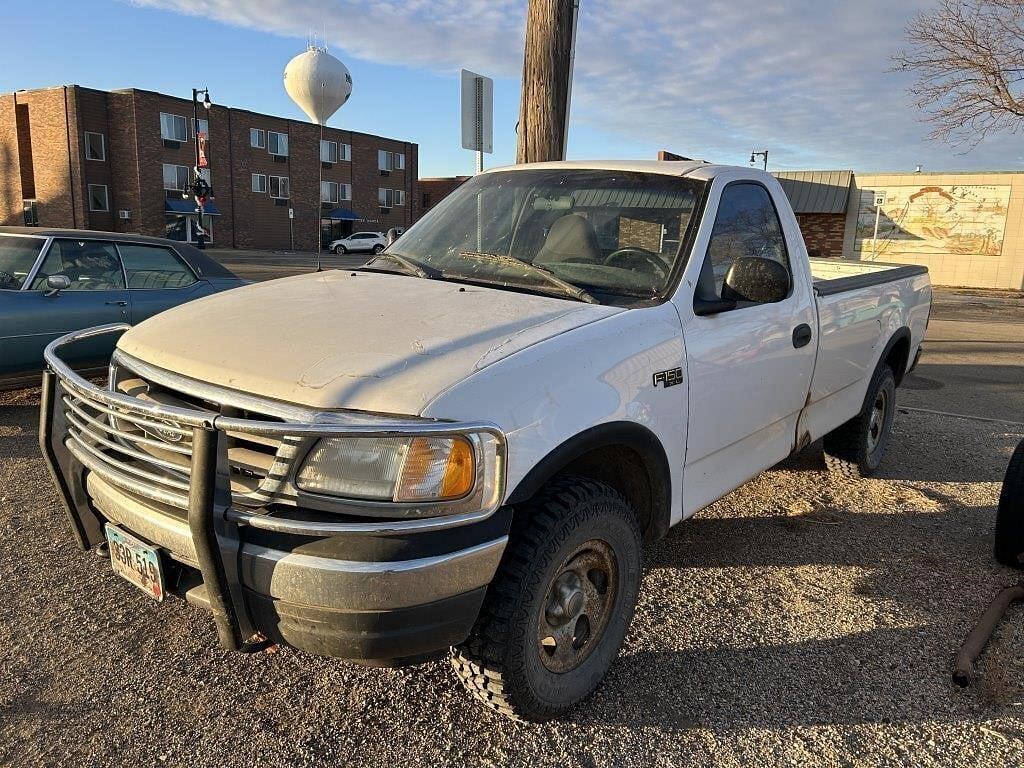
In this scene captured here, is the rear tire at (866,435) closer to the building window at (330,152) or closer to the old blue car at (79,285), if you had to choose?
the old blue car at (79,285)

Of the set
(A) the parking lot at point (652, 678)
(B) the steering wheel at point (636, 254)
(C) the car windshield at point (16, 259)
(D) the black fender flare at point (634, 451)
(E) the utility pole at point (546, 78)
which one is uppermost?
(E) the utility pole at point (546, 78)

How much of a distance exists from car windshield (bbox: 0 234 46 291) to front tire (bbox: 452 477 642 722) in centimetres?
556

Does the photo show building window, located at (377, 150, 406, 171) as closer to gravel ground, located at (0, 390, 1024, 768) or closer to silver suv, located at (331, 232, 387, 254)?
silver suv, located at (331, 232, 387, 254)

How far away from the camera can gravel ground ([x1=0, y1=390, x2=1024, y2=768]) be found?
2467 mm

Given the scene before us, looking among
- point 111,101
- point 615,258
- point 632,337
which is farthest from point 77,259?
point 111,101

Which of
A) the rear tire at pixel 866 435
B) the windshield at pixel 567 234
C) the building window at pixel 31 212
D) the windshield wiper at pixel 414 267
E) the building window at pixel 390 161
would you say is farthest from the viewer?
the building window at pixel 390 161

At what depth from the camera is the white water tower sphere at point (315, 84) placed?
32.8 metres

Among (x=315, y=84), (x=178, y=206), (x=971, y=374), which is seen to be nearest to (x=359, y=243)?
(x=178, y=206)

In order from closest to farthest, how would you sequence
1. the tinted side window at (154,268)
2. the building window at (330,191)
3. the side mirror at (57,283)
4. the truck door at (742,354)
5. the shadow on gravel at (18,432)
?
the truck door at (742,354), the shadow on gravel at (18,432), the side mirror at (57,283), the tinted side window at (154,268), the building window at (330,191)

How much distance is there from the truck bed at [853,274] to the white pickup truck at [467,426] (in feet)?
2.04

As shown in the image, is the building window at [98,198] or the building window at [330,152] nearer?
the building window at [98,198]

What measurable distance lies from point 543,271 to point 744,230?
1130mm

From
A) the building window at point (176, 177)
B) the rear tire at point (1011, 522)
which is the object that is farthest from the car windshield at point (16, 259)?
the building window at point (176, 177)

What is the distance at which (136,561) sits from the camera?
237 cm
